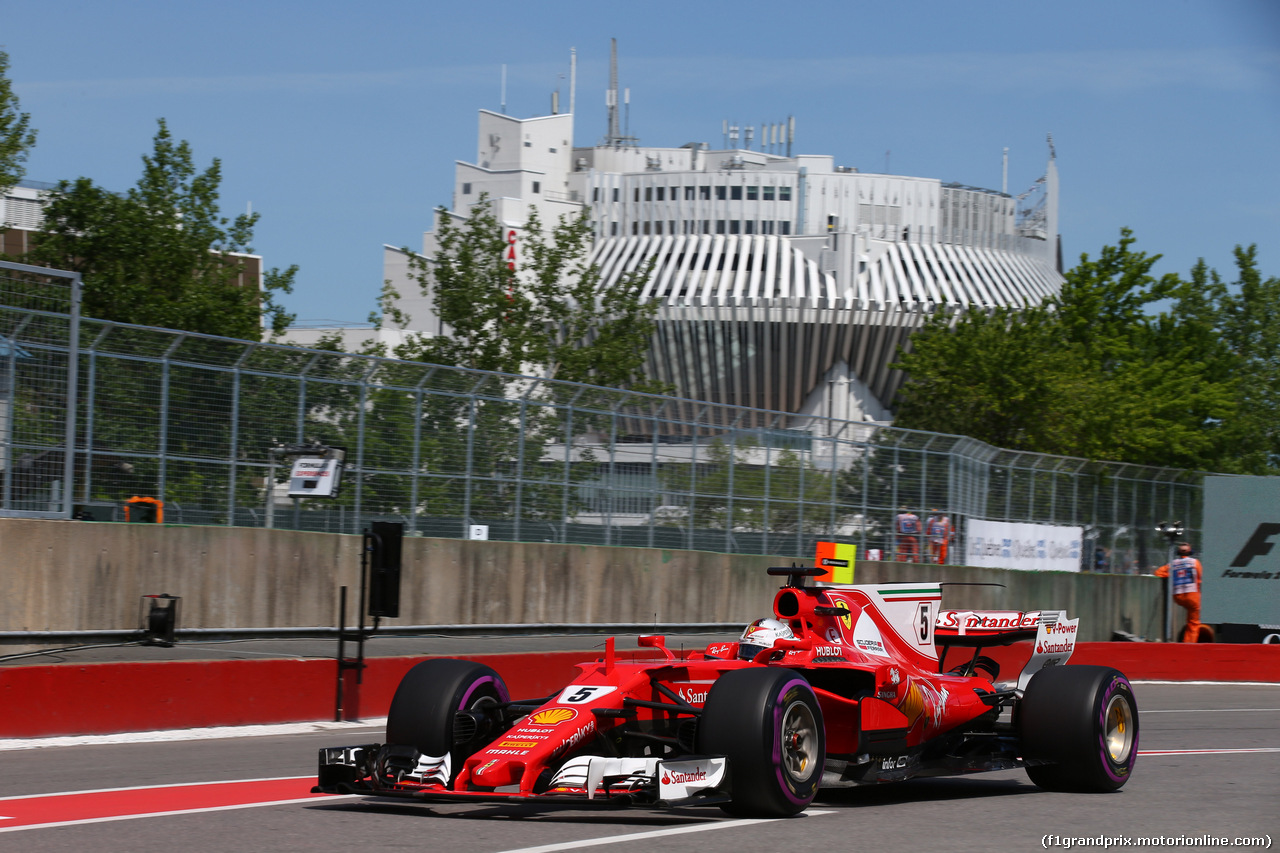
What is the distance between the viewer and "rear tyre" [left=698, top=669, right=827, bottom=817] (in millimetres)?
7199

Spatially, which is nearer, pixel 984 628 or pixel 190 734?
pixel 984 628

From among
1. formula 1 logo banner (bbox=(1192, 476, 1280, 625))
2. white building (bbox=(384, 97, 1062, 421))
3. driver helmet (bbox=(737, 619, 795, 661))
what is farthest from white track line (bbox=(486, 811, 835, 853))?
white building (bbox=(384, 97, 1062, 421))

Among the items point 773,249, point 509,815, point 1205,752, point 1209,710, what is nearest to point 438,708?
point 509,815

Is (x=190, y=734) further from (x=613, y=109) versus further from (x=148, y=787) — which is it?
(x=613, y=109)

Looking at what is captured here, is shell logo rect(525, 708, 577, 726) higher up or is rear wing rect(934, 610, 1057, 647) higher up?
rear wing rect(934, 610, 1057, 647)

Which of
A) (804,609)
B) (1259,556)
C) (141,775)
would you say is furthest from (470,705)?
(1259,556)

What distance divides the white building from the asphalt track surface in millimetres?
65832

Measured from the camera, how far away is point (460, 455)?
61.1 ft

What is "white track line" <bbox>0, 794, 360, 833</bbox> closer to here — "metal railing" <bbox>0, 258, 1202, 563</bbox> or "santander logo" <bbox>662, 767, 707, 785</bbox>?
"santander logo" <bbox>662, 767, 707, 785</bbox>

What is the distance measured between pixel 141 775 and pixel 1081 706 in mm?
6069

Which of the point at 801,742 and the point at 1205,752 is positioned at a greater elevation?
the point at 801,742

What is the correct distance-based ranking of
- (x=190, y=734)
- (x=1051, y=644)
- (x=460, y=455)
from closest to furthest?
(x=1051, y=644)
(x=190, y=734)
(x=460, y=455)

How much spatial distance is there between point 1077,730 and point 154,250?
32948mm

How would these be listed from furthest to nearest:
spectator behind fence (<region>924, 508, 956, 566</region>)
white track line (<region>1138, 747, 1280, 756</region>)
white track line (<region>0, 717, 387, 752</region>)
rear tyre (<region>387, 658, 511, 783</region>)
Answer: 1. spectator behind fence (<region>924, 508, 956, 566</region>)
2. white track line (<region>1138, 747, 1280, 756</region>)
3. white track line (<region>0, 717, 387, 752</region>)
4. rear tyre (<region>387, 658, 511, 783</region>)
